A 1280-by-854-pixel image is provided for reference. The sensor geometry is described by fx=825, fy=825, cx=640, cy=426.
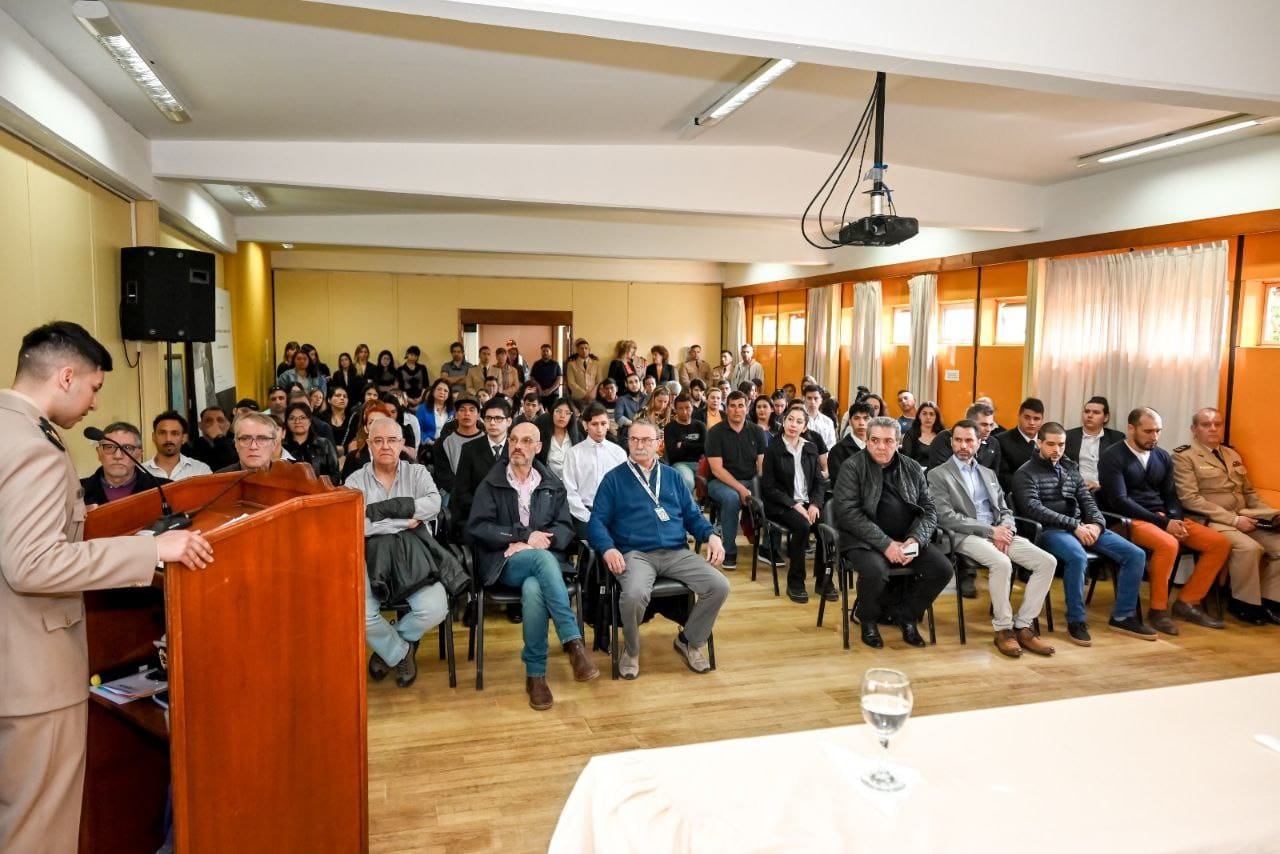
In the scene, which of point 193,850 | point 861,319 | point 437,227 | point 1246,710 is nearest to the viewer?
point 1246,710

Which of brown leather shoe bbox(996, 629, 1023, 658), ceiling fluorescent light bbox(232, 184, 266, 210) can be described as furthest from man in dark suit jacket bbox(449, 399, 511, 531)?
ceiling fluorescent light bbox(232, 184, 266, 210)

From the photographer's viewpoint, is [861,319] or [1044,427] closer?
[1044,427]

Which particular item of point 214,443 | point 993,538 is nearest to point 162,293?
point 214,443

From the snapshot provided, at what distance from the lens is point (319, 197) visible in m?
7.76

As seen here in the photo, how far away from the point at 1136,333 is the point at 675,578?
15.5 feet

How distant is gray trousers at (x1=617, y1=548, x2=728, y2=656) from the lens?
4.02 metres

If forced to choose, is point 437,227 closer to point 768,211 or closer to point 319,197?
point 319,197

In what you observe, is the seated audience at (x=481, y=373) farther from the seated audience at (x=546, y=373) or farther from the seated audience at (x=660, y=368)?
the seated audience at (x=660, y=368)

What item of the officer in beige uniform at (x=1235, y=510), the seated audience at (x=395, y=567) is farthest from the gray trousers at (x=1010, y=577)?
the seated audience at (x=395, y=567)

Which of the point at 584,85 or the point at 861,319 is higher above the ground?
the point at 584,85

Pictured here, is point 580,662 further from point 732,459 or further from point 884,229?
point 732,459

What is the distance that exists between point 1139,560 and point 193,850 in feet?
16.3

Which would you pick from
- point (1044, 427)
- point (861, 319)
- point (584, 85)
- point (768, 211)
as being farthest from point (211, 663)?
point (861, 319)

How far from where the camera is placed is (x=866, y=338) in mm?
10062
